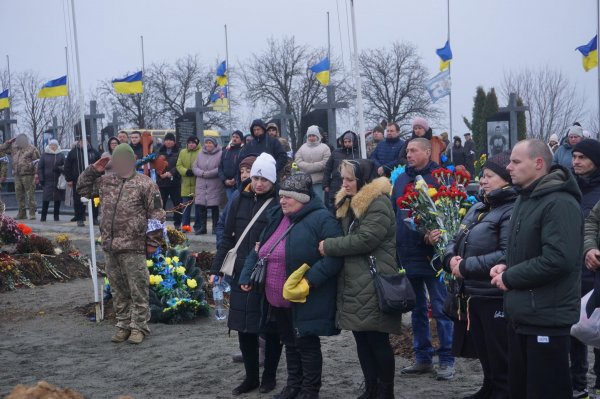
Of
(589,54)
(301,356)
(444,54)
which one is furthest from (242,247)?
(444,54)

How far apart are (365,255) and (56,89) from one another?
26.4ft

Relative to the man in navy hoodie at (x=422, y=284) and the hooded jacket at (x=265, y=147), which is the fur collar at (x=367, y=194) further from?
the hooded jacket at (x=265, y=147)

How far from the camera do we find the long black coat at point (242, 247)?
696cm

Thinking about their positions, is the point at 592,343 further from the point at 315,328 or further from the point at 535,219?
the point at 315,328

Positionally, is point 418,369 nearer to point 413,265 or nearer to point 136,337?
point 413,265

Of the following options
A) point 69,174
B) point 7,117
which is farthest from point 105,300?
point 7,117

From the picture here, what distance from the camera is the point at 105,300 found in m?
11.1

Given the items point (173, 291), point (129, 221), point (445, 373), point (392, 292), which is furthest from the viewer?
point (173, 291)

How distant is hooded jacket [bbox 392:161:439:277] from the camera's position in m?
7.35

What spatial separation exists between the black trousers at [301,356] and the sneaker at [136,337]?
2714 millimetres

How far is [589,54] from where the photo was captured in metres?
20.1

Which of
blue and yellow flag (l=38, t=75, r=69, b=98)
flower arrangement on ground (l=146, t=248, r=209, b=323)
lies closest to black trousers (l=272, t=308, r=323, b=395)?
flower arrangement on ground (l=146, t=248, r=209, b=323)

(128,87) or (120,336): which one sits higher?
(128,87)

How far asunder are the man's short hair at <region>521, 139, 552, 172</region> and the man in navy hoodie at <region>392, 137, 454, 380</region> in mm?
2325
